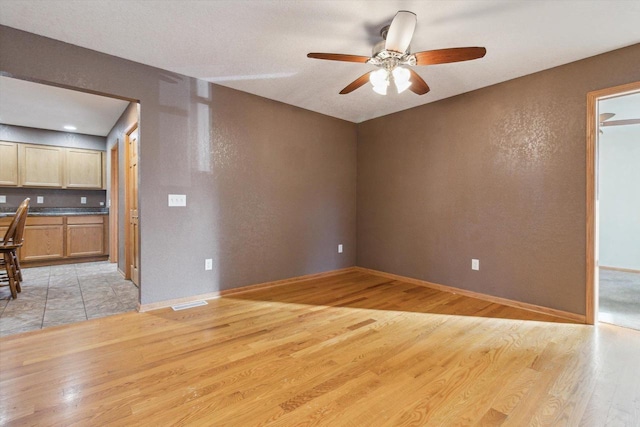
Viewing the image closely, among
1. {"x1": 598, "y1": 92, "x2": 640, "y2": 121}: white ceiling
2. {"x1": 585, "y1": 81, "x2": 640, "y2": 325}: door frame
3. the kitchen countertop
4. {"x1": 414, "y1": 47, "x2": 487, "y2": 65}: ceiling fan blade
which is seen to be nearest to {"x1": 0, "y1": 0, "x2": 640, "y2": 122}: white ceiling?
{"x1": 414, "y1": 47, "x2": 487, "y2": 65}: ceiling fan blade

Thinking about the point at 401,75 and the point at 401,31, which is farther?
the point at 401,75

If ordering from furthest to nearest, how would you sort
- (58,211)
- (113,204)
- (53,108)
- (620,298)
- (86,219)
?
(58,211)
(86,219)
(113,204)
(53,108)
(620,298)

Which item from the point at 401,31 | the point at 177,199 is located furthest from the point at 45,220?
the point at 401,31

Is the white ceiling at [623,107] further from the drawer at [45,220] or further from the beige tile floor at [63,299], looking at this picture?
the drawer at [45,220]

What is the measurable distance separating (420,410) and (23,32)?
12.4ft

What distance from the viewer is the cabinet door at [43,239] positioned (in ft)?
16.1

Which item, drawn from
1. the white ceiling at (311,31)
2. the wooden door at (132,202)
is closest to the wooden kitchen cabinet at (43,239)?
the wooden door at (132,202)

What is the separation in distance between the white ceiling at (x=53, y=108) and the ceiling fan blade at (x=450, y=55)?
3831mm

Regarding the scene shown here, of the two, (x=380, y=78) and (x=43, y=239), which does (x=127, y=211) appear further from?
(x=380, y=78)

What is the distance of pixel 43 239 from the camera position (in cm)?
504

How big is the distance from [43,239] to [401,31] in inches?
249

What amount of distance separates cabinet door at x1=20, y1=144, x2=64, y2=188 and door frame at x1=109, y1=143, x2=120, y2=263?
1.10 meters

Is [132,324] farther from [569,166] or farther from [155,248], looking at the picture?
[569,166]

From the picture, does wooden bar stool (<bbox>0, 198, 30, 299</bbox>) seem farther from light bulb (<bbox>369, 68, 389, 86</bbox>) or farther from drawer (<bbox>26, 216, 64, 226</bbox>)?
light bulb (<bbox>369, 68, 389, 86</bbox>)
